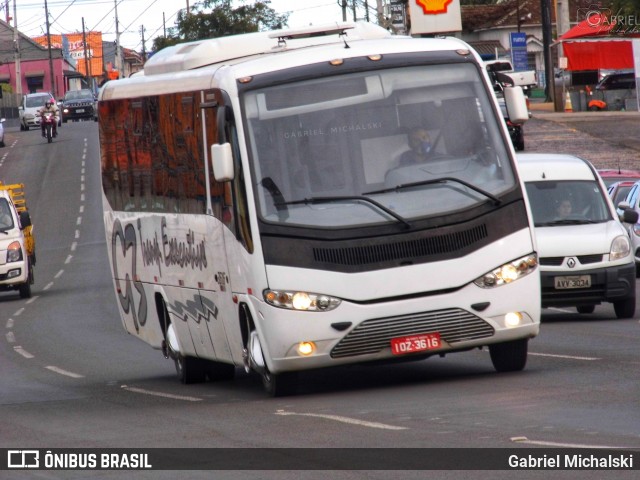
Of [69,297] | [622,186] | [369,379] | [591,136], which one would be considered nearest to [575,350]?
[369,379]

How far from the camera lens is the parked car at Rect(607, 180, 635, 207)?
2816 centimetres

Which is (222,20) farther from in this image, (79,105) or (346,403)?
(346,403)

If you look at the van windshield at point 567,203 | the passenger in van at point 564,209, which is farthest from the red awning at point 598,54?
the passenger in van at point 564,209

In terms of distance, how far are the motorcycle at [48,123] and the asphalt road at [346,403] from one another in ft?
162

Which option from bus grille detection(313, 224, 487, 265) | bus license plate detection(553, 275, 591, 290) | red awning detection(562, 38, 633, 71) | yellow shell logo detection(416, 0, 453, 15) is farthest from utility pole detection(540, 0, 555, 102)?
bus grille detection(313, 224, 487, 265)

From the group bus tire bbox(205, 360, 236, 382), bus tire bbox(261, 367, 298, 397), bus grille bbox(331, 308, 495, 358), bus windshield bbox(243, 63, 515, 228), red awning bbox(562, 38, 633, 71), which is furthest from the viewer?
red awning bbox(562, 38, 633, 71)

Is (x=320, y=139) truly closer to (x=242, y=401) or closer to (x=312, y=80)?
(x=312, y=80)

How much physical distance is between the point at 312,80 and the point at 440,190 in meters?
1.39

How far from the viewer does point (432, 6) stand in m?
49.8

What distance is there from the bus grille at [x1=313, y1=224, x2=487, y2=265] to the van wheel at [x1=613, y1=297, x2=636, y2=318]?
7.58 meters

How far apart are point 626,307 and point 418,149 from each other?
7.67 meters

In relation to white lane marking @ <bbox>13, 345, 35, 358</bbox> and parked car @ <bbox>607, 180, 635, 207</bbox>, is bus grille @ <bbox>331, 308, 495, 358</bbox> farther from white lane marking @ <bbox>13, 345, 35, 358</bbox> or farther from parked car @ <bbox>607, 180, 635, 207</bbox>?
parked car @ <bbox>607, 180, 635, 207</bbox>

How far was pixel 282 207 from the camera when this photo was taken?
12.1m

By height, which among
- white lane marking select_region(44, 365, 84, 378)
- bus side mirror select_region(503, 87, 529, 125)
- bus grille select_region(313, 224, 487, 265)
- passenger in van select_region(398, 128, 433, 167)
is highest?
bus side mirror select_region(503, 87, 529, 125)
